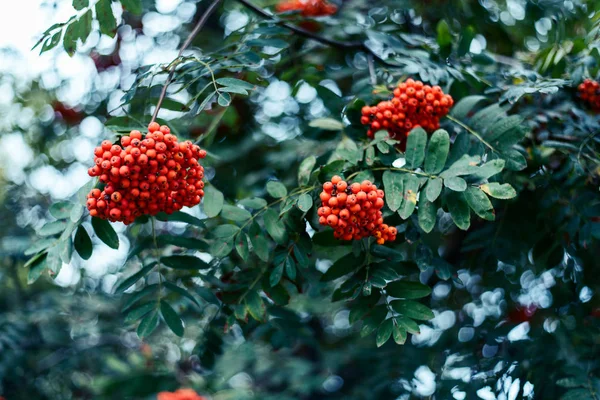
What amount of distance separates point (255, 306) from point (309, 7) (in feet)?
7.26

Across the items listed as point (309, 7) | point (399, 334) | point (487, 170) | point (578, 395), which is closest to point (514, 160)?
point (487, 170)

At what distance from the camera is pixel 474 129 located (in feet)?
7.14

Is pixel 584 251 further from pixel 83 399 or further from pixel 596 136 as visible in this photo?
pixel 83 399

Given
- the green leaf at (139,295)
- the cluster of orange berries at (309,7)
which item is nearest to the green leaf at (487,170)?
Answer: the green leaf at (139,295)

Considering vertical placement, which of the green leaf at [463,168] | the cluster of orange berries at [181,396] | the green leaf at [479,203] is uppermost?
the green leaf at [463,168]

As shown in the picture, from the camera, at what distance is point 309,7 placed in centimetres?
356

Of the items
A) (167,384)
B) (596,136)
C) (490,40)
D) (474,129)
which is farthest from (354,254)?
(167,384)

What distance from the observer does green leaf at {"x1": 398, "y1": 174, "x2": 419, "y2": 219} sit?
174cm

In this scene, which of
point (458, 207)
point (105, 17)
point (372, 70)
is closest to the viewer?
point (458, 207)

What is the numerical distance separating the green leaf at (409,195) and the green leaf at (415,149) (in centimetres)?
6

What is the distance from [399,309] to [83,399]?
373 cm

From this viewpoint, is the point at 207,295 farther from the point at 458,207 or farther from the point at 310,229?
the point at 458,207

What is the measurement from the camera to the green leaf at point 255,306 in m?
2.06

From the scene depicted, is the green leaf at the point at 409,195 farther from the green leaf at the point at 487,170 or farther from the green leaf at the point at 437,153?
the green leaf at the point at 487,170
